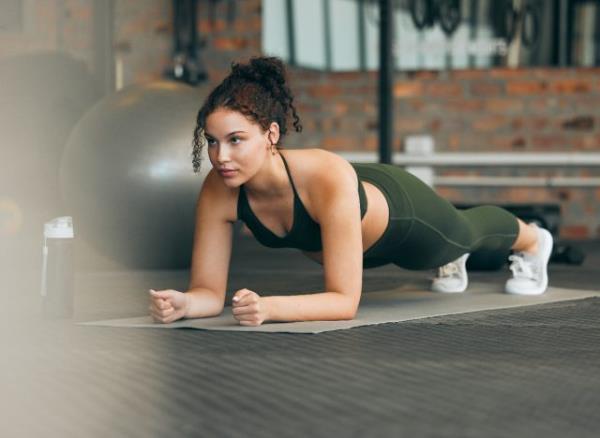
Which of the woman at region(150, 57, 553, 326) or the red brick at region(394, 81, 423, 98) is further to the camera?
the red brick at region(394, 81, 423, 98)

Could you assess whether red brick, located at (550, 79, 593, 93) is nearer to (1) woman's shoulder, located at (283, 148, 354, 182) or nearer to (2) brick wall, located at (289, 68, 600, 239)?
(2) brick wall, located at (289, 68, 600, 239)

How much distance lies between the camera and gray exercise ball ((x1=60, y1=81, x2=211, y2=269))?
13.3ft

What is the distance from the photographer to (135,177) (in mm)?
4059

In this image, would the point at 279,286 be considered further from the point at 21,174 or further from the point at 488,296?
the point at 21,174

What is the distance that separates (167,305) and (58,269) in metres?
0.35

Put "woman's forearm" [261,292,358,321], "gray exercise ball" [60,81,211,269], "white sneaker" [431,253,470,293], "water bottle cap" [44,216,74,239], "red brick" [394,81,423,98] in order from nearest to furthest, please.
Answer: "woman's forearm" [261,292,358,321] < "water bottle cap" [44,216,74,239] < "white sneaker" [431,253,470,293] < "gray exercise ball" [60,81,211,269] < "red brick" [394,81,423,98]

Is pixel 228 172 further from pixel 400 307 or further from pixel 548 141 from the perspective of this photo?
pixel 548 141

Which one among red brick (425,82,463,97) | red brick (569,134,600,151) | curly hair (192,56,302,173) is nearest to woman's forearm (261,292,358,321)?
curly hair (192,56,302,173)

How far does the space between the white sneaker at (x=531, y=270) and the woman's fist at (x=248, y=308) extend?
1155mm

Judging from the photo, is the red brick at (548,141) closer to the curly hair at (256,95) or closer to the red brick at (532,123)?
the red brick at (532,123)

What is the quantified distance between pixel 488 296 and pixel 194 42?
3494 mm

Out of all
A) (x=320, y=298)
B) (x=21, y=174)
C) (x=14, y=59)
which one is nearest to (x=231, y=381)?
(x=320, y=298)

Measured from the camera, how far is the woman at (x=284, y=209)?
8.61 ft

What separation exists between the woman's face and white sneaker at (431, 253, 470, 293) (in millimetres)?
1153
